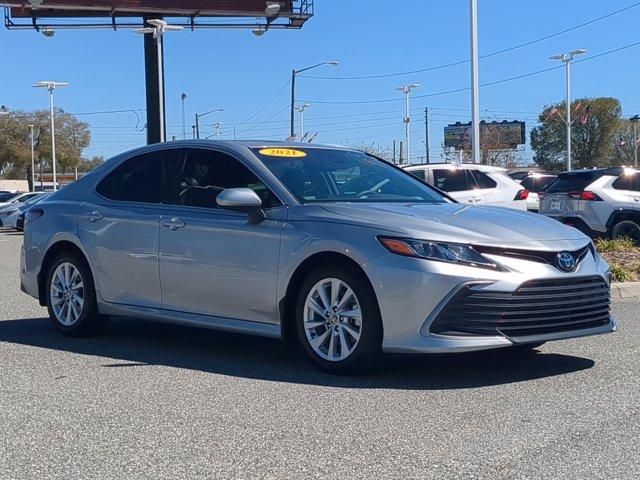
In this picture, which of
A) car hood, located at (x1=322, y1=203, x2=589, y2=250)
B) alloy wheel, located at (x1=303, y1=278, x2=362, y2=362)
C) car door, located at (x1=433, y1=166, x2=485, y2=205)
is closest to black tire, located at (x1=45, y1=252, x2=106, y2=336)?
alloy wheel, located at (x1=303, y1=278, x2=362, y2=362)

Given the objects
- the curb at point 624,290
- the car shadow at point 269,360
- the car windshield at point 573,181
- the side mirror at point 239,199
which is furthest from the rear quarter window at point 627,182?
the side mirror at point 239,199

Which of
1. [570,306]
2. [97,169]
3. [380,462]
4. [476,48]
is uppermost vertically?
[476,48]

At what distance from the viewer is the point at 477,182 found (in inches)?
642

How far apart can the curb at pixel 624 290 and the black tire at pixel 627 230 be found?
4.21m

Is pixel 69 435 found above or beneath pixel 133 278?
beneath

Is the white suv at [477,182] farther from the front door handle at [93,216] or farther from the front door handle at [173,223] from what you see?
the front door handle at [173,223]

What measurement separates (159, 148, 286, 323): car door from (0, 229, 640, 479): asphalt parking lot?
0.48m

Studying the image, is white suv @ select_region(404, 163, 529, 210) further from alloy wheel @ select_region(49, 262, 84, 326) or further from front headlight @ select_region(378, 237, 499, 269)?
front headlight @ select_region(378, 237, 499, 269)

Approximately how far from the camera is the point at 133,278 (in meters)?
7.23

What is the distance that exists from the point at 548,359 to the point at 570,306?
3.12 feet

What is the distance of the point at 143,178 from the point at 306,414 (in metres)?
3.23

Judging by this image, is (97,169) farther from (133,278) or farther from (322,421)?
(322,421)

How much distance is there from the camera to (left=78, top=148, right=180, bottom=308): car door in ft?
23.4

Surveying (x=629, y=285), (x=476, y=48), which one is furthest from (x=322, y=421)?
(x=476, y=48)
